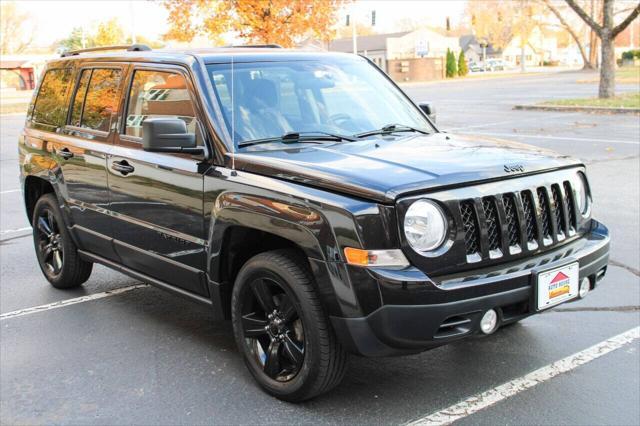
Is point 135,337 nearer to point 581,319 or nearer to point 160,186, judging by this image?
point 160,186

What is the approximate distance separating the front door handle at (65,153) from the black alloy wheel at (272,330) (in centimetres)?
227

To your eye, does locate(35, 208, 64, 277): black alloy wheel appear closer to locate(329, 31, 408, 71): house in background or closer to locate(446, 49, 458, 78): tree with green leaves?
locate(446, 49, 458, 78): tree with green leaves

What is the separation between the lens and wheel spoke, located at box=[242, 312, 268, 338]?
13.5 ft

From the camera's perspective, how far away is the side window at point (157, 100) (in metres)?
4.66

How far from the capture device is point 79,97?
5.77 metres

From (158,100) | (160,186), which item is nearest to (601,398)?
(160,186)

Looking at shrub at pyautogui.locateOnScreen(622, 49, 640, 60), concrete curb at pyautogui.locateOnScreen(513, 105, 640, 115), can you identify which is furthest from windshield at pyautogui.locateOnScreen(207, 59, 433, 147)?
shrub at pyautogui.locateOnScreen(622, 49, 640, 60)

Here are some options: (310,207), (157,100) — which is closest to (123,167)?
(157,100)

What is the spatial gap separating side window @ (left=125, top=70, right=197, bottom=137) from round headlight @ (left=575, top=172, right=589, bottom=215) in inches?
89.3

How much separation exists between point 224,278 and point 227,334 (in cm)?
94

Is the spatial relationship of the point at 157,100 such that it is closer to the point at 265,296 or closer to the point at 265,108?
the point at 265,108

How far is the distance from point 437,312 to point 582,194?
1.48m

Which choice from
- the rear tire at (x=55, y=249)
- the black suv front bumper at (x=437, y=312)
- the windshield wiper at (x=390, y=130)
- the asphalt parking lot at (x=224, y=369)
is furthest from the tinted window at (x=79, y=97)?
the black suv front bumper at (x=437, y=312)

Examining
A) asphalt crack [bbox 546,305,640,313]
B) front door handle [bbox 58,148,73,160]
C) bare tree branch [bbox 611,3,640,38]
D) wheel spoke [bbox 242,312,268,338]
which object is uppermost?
bare tree branch [bbox 611,3,640,38]
